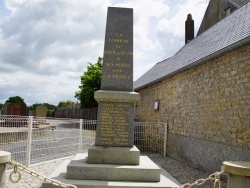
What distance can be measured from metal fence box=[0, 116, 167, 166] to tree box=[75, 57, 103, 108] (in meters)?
18.6

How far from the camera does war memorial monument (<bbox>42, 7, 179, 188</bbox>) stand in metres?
6.17

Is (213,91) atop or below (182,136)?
atop

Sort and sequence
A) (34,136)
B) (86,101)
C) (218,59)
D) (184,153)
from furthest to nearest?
(86,101) → (184,153) → (34,136) → (218,59)

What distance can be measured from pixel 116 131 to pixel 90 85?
91.9 feet

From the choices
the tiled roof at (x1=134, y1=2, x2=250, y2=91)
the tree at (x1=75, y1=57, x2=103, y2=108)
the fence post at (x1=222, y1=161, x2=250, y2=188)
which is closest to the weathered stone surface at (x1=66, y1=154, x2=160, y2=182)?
the fence post at (x1=222, y1=161, x2=250, y2=188)

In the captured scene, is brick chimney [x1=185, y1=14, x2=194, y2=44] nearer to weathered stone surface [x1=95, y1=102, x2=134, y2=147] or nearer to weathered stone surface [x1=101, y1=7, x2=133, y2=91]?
weathered stone surface [x1=101, y1=7, x2=133, y2=91]

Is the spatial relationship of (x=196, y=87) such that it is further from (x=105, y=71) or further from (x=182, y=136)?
(x=105, y=71)

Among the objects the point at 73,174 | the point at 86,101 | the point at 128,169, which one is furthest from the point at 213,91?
the point at 86,101

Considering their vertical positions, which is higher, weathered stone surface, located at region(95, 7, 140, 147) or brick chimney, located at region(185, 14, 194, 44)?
brick chimney, located at region(185, 14, 194, 44)

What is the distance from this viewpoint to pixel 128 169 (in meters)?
6.21

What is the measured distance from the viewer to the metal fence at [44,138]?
8742 mm

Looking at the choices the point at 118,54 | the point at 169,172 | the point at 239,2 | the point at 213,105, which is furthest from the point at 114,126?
the point at 239,2

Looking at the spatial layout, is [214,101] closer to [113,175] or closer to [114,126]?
[114,126]

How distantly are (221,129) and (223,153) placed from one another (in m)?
0.64
